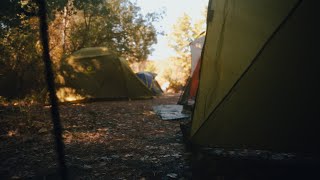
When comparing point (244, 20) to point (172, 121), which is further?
point (172, 121)

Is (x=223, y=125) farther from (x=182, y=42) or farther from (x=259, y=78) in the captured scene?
(x=182, y=42)

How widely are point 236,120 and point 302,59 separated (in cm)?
109

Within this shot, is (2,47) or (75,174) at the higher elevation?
(2,47)

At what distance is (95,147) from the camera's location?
5.26 metres

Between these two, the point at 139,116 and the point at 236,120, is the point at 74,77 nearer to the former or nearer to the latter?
the point at 139,116

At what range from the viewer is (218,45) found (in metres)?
3.85

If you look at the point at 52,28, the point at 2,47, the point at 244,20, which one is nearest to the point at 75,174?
the point at 244,20

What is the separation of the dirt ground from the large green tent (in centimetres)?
331

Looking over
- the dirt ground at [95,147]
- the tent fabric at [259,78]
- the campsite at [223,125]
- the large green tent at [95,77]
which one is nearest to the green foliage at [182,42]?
the large green tent at [95,77]

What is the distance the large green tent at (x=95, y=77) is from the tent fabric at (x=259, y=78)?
27.6ft

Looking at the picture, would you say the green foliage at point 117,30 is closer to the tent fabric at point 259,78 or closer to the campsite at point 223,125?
the campsite at point 223,125

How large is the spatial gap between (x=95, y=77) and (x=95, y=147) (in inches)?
283

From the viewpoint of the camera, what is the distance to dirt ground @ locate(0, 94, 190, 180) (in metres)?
3.97

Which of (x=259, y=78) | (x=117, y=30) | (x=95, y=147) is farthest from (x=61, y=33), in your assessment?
(x=259, y=78)
